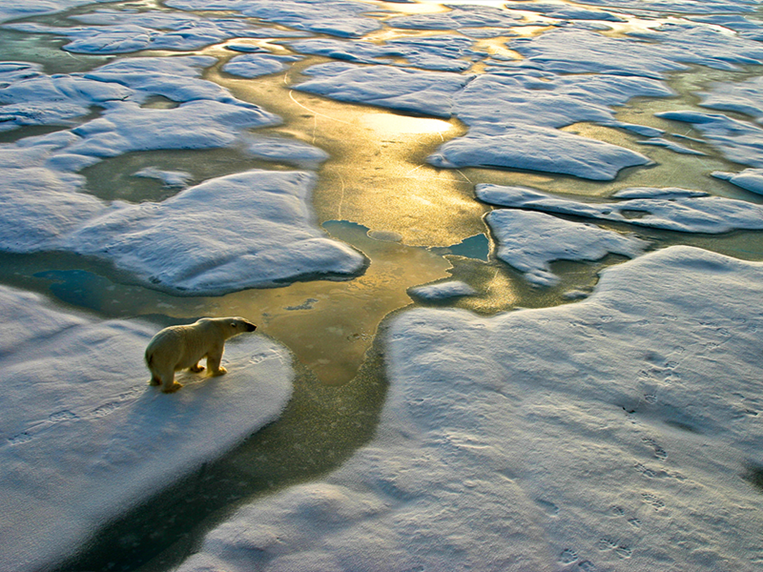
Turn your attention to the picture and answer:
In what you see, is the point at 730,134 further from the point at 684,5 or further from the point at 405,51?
the point at 684,5

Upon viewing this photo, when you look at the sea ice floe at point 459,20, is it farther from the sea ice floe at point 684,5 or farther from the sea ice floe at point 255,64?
the sea ice floe at point 684,5

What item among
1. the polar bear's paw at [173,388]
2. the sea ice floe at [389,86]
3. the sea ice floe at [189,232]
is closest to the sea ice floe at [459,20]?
the sea ice floe at [389,86]

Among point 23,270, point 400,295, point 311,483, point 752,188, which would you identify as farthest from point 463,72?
point 311,483

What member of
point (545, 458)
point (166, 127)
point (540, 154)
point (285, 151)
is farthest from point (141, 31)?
point (545, 458)

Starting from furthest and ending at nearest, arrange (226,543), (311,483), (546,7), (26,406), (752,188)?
(546,7)
(752,188)
(26,406)
(311,483)
(226,543)

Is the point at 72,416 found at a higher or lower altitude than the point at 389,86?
lower

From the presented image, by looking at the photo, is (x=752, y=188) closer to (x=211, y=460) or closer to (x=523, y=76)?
(x=523, y=76)
